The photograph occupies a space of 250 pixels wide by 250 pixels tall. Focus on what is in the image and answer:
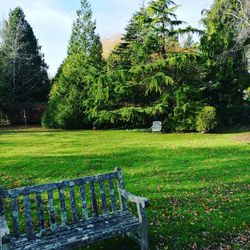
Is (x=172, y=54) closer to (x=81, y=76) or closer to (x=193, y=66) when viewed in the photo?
(x=193, y=66)

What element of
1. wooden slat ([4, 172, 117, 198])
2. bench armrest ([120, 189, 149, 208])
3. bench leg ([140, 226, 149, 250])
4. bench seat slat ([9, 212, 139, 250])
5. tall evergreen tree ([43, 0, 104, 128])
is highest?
tall evergreen tree ([43, 0, 104, 128])

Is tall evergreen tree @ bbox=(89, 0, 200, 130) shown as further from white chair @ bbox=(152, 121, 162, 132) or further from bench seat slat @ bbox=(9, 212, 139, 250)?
bench seat slat @ bbox=(9, 212, 139, 250)

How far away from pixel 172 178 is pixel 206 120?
14.4 meters

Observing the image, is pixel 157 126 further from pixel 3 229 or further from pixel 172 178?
pixel 3 229

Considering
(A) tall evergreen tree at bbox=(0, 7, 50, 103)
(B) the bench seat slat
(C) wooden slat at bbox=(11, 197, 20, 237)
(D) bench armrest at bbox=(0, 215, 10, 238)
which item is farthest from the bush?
(A) tall evergreen tree at bbox=(0, 7, 50, 103)

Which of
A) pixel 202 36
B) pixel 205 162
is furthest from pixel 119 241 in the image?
pixel 202 36

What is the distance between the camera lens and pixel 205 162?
11.6 metres

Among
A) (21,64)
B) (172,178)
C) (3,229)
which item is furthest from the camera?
(21,64)

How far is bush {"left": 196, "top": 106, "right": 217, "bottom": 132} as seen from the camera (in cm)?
2309

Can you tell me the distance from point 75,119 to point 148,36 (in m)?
8.86

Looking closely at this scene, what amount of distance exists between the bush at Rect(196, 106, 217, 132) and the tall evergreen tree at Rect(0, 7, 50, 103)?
68.4 ft

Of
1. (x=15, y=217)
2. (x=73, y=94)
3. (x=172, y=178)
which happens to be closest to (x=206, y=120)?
(x=73, y=94)

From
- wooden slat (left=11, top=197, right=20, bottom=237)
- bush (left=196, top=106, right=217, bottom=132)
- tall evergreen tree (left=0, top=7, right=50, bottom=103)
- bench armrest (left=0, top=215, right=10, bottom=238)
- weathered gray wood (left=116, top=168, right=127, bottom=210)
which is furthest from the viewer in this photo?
tall evergreen tree (left=0, top=7, right=50, bottom=103)

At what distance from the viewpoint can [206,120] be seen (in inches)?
908
